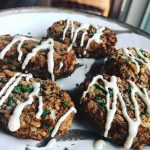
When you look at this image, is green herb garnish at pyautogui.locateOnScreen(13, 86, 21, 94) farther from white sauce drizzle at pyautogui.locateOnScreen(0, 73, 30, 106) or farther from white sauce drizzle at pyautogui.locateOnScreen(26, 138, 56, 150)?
white sauce drizzle at pyautogui.locateOnScreen(26, 138, 56, 150)

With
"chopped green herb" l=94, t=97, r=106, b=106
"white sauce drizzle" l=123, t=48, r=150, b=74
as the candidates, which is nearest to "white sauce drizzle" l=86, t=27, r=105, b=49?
"white sauce drizzle" l=123, t=48, r=150, b=74

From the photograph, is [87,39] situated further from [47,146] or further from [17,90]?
[47,146]

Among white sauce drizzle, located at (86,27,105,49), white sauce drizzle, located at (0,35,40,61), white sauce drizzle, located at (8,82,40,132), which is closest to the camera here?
white sauce drizzle, located at (8,82,40,132)

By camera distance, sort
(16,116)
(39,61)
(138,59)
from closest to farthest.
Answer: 1. (16,116)
2. (39,61)
3. (138,59)

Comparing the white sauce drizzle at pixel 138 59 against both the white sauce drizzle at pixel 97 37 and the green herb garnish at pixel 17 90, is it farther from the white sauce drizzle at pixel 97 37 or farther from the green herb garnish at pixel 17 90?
the green herb garnish at pixel 17 90

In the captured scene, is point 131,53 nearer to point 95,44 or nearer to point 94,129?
point 95,44

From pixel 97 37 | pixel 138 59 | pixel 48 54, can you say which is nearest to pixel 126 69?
pixel 138 59
